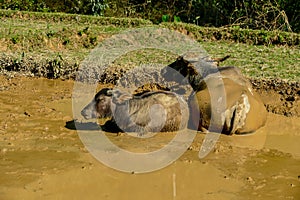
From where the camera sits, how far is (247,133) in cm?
Result: 511

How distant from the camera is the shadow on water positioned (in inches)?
199

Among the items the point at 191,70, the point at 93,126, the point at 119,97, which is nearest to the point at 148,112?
the point at 119,97

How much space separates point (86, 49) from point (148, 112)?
349 cm

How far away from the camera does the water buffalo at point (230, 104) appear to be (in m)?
5.00

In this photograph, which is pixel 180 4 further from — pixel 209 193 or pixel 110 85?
pixel 209 193

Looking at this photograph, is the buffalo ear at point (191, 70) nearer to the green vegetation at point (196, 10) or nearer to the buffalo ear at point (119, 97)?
the buffalo ear at point (119, 97)

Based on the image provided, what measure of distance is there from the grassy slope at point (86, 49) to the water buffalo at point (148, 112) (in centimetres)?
167

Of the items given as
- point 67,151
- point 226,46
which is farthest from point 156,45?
point 67,151

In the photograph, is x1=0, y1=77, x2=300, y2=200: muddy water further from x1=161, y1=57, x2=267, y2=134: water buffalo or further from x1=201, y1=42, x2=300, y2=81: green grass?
x1=201, y1=42, x2=300, y2=81: green grass

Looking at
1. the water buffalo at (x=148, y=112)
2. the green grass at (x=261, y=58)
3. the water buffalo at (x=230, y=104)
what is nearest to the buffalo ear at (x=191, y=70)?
the water buffalo at (x=230, y=104)

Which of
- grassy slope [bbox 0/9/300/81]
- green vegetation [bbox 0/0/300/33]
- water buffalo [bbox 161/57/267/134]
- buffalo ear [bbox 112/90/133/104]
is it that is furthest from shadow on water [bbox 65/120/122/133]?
green vegetation [bbox 0/0/300/33]

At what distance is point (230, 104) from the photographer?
5.01 m

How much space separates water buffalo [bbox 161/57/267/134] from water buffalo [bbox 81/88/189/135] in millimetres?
146

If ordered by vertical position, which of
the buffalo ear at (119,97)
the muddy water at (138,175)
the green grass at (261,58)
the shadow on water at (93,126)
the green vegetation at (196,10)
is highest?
the green vegetation at (196,10)
